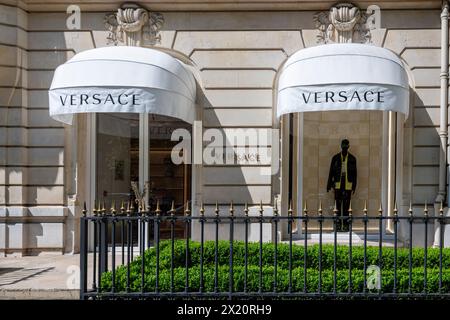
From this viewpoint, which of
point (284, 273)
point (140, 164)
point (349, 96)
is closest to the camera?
point (284, 273)

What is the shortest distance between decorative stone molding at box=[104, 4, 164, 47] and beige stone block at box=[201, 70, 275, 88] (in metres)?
1.43

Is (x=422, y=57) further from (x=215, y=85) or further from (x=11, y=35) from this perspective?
(x=11, y=35)

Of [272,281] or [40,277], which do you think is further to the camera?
[40,277]

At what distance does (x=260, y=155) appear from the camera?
1155 centimetres

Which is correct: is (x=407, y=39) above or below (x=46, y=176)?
above

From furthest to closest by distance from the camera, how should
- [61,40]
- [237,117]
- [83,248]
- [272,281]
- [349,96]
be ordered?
[61,40] < [237,117] < [349,96] < [272,281] < [83,248]

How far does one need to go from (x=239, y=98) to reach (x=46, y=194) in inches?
191

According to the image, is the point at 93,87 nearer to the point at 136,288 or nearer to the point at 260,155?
the point at 260,155

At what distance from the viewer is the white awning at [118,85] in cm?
991

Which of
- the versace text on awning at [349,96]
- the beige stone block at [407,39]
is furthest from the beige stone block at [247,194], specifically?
the beige stone block at [407,39]

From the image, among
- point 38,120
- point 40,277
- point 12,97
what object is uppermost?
point 12,97

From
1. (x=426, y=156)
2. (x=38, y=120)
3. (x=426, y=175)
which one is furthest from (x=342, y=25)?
(x=38, y=120)

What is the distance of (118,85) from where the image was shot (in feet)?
32.5

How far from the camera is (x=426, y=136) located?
37.8ft
